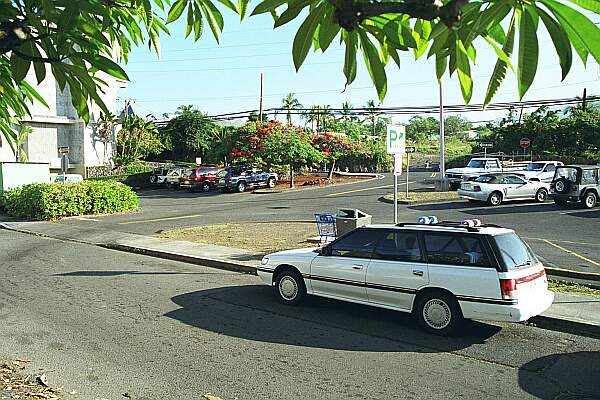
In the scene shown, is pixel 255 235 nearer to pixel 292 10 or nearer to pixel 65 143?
pixel 292 10

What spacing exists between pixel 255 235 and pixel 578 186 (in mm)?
14257

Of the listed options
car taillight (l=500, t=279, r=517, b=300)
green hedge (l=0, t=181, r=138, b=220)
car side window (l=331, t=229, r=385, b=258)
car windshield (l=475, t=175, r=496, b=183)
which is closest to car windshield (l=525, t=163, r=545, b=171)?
car windshield (l=475, t=175, r=496, b=183)

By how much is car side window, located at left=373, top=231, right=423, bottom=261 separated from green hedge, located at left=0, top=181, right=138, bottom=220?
842 inches

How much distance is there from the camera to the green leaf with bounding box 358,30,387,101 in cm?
193

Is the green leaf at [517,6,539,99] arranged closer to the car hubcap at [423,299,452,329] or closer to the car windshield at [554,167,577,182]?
the car hubcap at [423,299,452,329]

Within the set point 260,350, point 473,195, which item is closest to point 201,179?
point 473,195

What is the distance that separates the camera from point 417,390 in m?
6.28

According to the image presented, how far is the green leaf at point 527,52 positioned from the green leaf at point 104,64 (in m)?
1.27

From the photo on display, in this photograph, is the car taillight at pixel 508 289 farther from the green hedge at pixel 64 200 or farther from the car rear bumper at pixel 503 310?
the green hedge at pixel 64 200

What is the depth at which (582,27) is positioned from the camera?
1466 mm

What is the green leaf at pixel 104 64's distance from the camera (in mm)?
2041

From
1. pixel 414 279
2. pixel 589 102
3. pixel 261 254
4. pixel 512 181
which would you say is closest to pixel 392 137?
pixel 261 254

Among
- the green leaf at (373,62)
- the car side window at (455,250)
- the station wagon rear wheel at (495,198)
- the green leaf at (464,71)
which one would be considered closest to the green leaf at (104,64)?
the green leaf at (373,62)

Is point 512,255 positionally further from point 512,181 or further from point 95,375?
point 512,181
